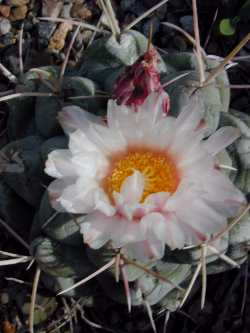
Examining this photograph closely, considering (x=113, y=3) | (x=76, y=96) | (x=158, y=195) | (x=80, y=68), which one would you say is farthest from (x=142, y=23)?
(x=158, y=195)

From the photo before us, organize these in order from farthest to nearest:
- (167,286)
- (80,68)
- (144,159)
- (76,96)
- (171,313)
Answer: (171,313) < (80,68) < (167,286) < (76,96) < (144,159)

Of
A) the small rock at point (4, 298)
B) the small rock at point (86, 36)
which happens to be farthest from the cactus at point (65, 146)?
the small rock at point (86, 36)

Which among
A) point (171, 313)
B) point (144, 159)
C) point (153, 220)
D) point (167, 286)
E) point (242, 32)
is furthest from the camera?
point (242, 32)

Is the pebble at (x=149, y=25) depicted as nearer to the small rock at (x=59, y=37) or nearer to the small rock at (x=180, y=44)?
the small rock at (x=180, y=44)

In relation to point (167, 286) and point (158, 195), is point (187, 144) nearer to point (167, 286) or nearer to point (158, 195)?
point (158, 195)

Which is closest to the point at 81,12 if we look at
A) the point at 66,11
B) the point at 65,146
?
the point at 66,11

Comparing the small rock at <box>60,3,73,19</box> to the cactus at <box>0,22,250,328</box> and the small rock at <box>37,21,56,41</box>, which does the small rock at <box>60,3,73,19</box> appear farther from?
the cactus at <box>0,22,250,328</box>

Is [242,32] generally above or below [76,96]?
below
